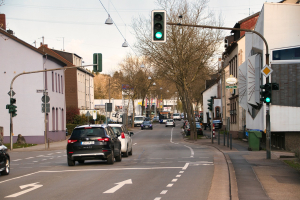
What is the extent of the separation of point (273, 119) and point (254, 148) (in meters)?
2.75

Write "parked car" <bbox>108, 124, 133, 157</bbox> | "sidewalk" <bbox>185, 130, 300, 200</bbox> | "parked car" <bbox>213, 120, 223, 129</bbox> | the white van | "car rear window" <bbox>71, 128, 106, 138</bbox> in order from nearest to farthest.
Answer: "sidewalk" <bbox>185, 130, 300, 200</bbox>
"car rear window" <bbox>71, 128, 106, 138</bbox>
"parked car" <bbox>108, 124, 133, 157</bbox>
"parked car" <bbox>213, 120, 223, 129</bbox>
the white van

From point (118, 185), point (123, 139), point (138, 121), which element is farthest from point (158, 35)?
point (138, 121)

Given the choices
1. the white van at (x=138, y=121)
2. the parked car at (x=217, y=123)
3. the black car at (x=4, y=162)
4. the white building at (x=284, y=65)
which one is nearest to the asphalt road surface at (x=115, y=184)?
the black car at (x=4, y=162)

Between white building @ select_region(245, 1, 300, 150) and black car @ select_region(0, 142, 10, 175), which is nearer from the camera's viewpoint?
black car @ select_region(0, 142, 10, 175)

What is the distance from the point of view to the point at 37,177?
46.3ft

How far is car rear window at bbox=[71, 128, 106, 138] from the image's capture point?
17.8 metres

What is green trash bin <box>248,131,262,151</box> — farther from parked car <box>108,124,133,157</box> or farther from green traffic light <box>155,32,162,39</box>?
green traffic light <box>155,32,162,39</box>

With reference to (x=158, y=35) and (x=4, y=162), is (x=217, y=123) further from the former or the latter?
(x=4, y=162)

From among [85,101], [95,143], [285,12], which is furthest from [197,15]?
[85,101]

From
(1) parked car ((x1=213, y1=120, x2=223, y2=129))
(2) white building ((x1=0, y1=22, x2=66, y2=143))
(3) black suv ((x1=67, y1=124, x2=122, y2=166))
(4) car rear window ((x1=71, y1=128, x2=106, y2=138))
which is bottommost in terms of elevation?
(1) parked car ((x1=213, y1=120, x2=223, y2=129))

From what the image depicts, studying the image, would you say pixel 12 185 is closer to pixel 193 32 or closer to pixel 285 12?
pixel 285 12

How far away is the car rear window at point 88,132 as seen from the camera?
17.8 m

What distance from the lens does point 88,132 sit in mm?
17797

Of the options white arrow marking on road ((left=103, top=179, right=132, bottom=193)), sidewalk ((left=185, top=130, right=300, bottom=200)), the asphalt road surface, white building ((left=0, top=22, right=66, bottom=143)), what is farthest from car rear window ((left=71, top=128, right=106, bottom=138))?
white building ((left=0, top=22, right=66, bottom=143))
